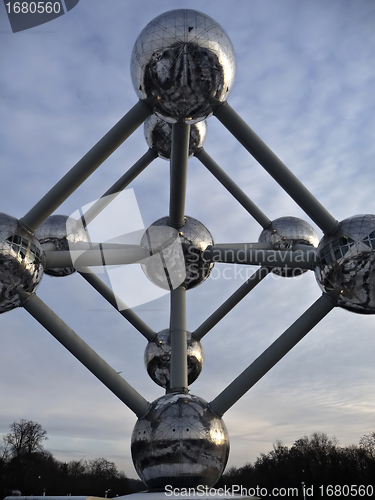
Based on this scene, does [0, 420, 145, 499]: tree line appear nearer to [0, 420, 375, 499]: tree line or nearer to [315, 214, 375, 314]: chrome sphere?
[0, 420, 375, 499]: tree line

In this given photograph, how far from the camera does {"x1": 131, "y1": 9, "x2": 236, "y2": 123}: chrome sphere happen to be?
15.3 ft

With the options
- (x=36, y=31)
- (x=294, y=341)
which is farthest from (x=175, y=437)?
(x=36, y=31)

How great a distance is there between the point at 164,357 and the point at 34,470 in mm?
34126

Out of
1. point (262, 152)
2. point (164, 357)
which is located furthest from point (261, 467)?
point (262, 152)

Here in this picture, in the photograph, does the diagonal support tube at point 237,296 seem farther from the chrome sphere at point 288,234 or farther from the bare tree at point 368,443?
the bare tree at point 368,443

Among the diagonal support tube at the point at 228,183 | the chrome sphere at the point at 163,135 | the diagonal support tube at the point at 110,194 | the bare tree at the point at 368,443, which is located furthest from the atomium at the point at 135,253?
the bare tree at the point at 368,443

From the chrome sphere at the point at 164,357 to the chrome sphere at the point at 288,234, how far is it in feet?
7.24

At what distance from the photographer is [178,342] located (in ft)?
20.8

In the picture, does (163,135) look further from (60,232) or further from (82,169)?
(82,169)

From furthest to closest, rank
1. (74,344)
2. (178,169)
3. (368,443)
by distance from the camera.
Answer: (368,443), (178,169), (74,344)

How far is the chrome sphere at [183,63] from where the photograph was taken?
184 inches

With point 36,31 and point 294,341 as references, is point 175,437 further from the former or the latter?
point 36,31

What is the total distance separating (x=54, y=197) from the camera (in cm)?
478

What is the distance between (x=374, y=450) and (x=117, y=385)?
35794 millimetres
